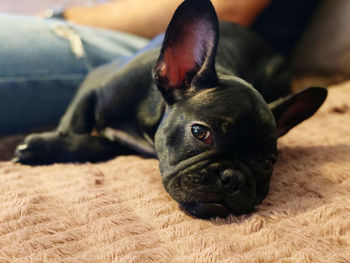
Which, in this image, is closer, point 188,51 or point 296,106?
point 188,51

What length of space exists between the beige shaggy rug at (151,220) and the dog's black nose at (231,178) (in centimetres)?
9

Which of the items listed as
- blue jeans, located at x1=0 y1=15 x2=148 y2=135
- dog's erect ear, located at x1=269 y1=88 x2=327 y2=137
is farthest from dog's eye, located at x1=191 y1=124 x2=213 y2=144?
blue jeans, located at x1=0 y1=15 x2=148 y2=135

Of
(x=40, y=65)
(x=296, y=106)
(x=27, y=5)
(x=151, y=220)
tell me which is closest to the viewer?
(x=151, y=220)

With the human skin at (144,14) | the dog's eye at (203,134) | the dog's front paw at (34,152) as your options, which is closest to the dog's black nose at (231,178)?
the dog's eye at (203,134)

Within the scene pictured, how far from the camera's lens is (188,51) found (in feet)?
4.28

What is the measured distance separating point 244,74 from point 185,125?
2.83ft

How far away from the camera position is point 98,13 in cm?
270

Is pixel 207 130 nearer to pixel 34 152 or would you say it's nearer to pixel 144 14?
pixel 34 152

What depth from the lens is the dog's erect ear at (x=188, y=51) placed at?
3.91 ft

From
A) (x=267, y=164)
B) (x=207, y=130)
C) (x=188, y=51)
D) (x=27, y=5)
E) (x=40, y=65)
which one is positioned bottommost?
(x=27, y=5)

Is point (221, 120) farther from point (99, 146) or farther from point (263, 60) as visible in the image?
point (263, 60)

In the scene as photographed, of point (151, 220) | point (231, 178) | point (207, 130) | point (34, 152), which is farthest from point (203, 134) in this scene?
point (34, 152)

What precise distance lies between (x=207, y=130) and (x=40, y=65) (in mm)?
1123

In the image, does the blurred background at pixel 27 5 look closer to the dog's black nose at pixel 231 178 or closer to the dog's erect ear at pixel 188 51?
the dog's erect ear at pixel 188 51
